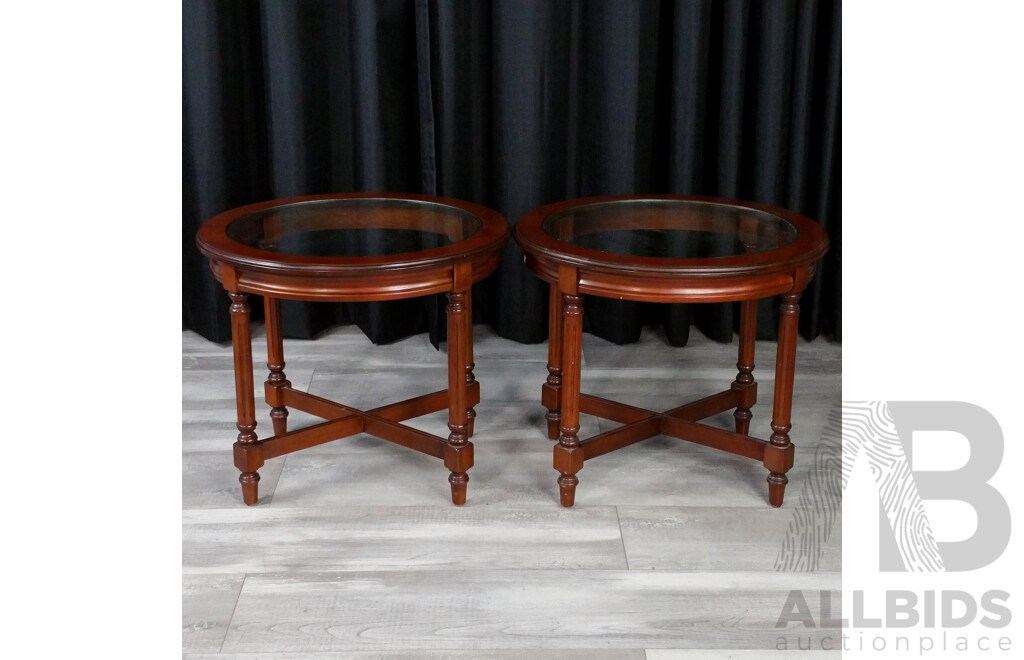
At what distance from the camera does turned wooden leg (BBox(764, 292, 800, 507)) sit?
7.89 feet

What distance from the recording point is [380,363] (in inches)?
130

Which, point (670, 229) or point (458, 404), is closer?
point (458, 404)

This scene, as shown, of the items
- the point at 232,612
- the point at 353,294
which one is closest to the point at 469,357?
the point at 353,294

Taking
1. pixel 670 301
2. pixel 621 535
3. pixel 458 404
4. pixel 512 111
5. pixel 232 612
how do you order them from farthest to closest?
pixel 512 111
pixel 458 404
pixel 621 535
pixel 670 301
pixel 232 612

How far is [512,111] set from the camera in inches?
128

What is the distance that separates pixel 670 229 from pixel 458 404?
69cm

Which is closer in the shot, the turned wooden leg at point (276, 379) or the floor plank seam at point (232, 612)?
the floor plank seam at point (232, 612)

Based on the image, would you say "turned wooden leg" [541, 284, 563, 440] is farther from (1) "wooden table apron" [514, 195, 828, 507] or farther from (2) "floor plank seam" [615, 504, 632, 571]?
(2) "floor plank seam" [615, 504, 632, 571]

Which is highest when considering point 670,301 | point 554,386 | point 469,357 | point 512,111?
point 512,111

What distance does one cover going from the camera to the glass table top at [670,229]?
2.42m

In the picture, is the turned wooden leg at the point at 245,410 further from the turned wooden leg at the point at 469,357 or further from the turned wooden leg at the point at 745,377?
the turned wooden leg at the point at 745,377

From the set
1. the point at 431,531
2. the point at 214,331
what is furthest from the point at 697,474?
the point at 214,331

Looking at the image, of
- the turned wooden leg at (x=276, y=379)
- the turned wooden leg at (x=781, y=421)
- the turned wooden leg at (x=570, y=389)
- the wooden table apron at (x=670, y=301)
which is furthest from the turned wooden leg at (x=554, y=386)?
the turned wooden leg at (x=276, y=379)

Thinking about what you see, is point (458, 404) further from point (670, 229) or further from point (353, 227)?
point (670, 229)
